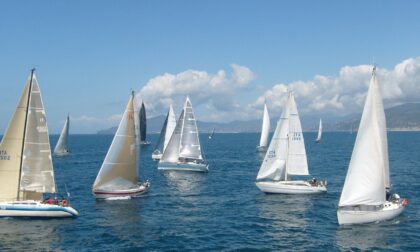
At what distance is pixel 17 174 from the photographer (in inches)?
1688

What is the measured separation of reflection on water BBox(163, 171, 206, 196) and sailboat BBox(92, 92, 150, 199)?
860cm

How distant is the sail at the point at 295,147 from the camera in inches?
2309

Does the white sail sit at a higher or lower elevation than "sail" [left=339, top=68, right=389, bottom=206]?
higher

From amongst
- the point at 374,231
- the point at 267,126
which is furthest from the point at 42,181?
the point at 267,126

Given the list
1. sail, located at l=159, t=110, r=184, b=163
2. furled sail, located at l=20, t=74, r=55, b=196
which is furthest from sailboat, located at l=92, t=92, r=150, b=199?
sail, located at l=159, t=110, r=184, b=163

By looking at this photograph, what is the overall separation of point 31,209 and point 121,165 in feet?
42.0

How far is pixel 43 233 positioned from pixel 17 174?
7676 millimetres

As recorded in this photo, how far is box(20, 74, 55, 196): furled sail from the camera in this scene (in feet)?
140

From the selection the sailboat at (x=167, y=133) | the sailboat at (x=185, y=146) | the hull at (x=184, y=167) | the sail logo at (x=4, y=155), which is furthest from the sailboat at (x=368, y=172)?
the sailboat at (x=167, y=133)

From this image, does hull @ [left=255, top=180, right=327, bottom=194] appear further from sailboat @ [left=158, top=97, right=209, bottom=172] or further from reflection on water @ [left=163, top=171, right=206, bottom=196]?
sailboat @ [left=158, top=97, right=209, bottom=172]

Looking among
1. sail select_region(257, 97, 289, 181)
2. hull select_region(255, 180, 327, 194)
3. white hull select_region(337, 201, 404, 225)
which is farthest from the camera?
sail select_region(257, 97, 289, 181)

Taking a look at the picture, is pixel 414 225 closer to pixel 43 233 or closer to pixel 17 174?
pixel 43 233

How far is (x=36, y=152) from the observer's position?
43.2 meters

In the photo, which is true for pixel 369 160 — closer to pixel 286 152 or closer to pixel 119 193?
pixel 286 152
